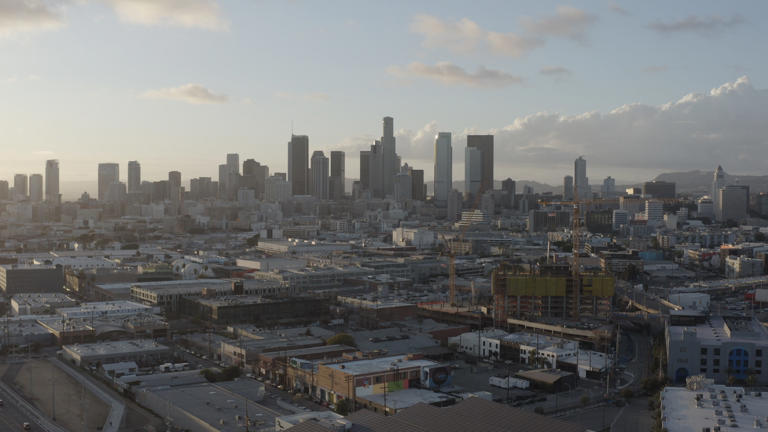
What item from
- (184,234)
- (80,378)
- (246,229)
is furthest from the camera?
(246,229)

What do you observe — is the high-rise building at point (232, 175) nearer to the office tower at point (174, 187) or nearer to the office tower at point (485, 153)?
the office tower at point (174, 187)

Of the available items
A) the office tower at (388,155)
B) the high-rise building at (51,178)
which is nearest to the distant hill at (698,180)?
the office tower at (388,155)

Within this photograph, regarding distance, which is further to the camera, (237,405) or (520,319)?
(520,319)

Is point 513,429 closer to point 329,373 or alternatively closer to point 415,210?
point 329,373

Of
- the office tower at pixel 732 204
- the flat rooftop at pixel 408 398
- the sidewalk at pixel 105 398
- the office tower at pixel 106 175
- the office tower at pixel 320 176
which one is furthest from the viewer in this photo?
the office tower at pixel 106 175

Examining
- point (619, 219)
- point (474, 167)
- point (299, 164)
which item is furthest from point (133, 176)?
point (619, 219)

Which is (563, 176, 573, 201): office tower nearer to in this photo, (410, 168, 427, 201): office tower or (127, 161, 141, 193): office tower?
(410, 168, 427, 201): office tower

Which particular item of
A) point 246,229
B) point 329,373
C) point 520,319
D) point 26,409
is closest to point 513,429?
point 329,373

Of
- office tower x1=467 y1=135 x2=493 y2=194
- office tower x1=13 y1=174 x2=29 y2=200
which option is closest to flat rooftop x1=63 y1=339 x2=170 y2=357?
office tower x1=467 y1=135 x2=493 y2=194
